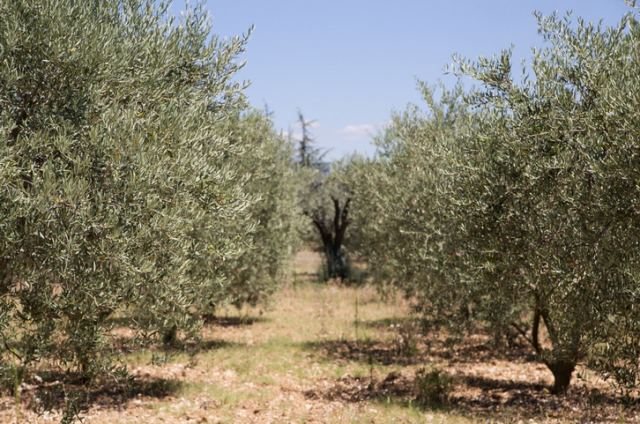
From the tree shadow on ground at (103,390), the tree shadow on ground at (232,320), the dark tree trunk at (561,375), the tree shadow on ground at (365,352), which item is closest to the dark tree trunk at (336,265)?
the tree shadow on ground at (232,320)

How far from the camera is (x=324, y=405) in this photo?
601 inches

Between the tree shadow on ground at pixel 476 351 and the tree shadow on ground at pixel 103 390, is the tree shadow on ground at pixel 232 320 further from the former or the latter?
the tree shadow on ground at pixel 103 390

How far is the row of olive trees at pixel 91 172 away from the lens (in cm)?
862

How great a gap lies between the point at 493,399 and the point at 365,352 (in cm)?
730

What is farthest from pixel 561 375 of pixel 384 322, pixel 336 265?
pixel 336 265

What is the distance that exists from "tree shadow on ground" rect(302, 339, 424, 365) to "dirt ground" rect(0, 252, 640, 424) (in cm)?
4

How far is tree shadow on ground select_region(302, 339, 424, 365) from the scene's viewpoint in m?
20.8

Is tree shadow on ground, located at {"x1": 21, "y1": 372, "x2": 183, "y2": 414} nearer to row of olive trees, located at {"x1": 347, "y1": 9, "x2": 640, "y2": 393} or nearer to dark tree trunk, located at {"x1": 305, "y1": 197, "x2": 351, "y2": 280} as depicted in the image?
row of olive trees, located at {"x1": 347, "y1": 9, "x2": 640, "y2": 393}

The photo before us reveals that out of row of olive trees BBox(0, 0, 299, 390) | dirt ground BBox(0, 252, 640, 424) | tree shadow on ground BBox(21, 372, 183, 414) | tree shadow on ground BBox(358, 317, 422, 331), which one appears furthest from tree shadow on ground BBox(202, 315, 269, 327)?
row of olive trees BBox(0, 0, 299, 390)

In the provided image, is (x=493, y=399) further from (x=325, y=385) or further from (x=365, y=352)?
(x=365, y=352)

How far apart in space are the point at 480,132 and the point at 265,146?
1382cm

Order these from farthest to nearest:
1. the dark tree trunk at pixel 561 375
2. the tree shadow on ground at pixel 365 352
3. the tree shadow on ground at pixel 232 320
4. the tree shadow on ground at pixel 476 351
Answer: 1. the tree shadow on ground at pixel 232 320
2. the tree shadow on ground at pixel 365 352
3. the tree shadow on ground at pixel 476 351
4. the dark tree trunk at pixel 561 375

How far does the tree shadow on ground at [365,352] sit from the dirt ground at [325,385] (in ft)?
0.13

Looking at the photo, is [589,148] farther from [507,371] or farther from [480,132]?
[507,371]
